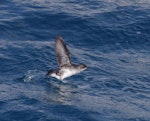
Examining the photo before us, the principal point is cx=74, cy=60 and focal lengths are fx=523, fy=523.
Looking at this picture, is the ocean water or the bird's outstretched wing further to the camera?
the bird's outstretched wing

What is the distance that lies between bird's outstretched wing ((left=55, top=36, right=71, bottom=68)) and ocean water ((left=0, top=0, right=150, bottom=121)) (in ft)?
4.60

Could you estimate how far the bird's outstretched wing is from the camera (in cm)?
2581

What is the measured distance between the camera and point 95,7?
127 ft

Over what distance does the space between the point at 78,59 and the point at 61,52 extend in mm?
4721

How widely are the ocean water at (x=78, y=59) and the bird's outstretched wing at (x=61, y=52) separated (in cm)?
140

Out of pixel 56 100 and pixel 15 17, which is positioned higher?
pixel 15 17

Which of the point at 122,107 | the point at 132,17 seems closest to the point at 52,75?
the point at 122,107

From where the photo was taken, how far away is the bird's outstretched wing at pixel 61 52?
2581cm

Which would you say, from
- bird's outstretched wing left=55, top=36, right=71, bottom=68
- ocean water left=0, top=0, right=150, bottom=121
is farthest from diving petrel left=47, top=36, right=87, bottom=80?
ocean water left=0, top=0, right=150, bottom=121

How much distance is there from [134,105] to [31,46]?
28.2ft

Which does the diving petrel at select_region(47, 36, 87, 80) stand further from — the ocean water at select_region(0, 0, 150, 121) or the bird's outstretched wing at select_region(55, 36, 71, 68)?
the ocean water at select_region(0, 0, 150, 121)

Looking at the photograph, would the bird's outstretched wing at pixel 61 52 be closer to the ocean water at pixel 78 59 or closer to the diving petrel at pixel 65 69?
the diving petrel at pixel 65 69

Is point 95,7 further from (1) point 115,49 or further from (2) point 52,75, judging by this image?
(2) point 52,75

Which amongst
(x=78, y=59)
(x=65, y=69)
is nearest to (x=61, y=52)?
(x=65, y=69)
